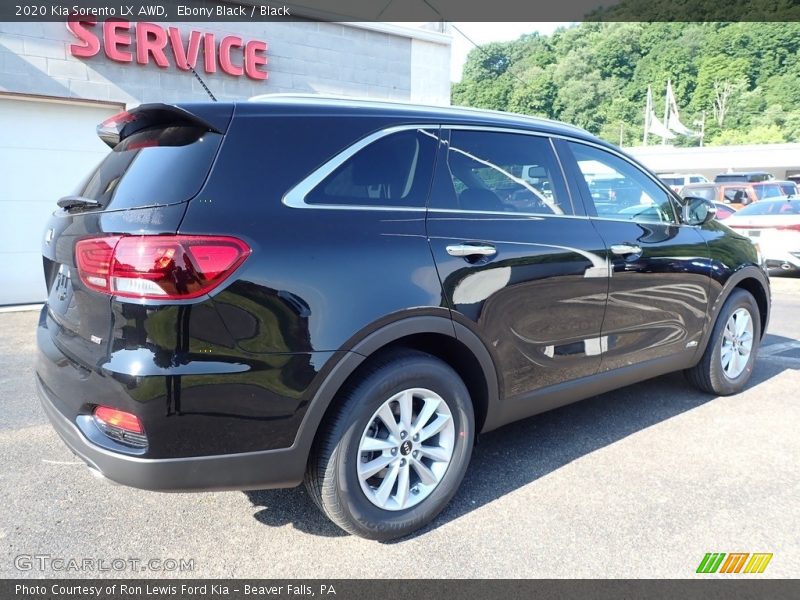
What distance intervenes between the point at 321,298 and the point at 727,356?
3.50 metres

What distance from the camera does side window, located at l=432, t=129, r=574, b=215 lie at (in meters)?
2.84

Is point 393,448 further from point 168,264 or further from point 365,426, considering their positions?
point 168,264

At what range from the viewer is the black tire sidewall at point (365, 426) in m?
2.41

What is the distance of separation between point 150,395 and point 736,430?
3489 mm

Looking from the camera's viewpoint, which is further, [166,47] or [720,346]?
[166,47]

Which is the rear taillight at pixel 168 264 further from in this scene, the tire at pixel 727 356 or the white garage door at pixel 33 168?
the white garage door at pixel 33 168

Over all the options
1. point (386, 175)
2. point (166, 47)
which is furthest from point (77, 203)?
point (166, 47)

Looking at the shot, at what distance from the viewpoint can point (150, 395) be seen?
2.04 m

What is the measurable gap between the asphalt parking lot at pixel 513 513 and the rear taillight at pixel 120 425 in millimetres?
640

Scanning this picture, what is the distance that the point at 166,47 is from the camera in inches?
336

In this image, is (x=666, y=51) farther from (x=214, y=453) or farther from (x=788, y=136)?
(x=214, y=453)

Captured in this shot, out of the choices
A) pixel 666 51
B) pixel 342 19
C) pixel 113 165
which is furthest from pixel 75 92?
pixel 666 51

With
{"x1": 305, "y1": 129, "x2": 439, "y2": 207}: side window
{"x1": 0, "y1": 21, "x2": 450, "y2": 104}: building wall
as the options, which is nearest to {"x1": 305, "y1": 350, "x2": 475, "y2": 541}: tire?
{"x1": 305, "y1": 129, "x2": 439, "y2": 207}: side window

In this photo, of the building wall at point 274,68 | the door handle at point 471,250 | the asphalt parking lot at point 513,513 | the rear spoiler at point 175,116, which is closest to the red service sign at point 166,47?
the building wall at point 274,68
